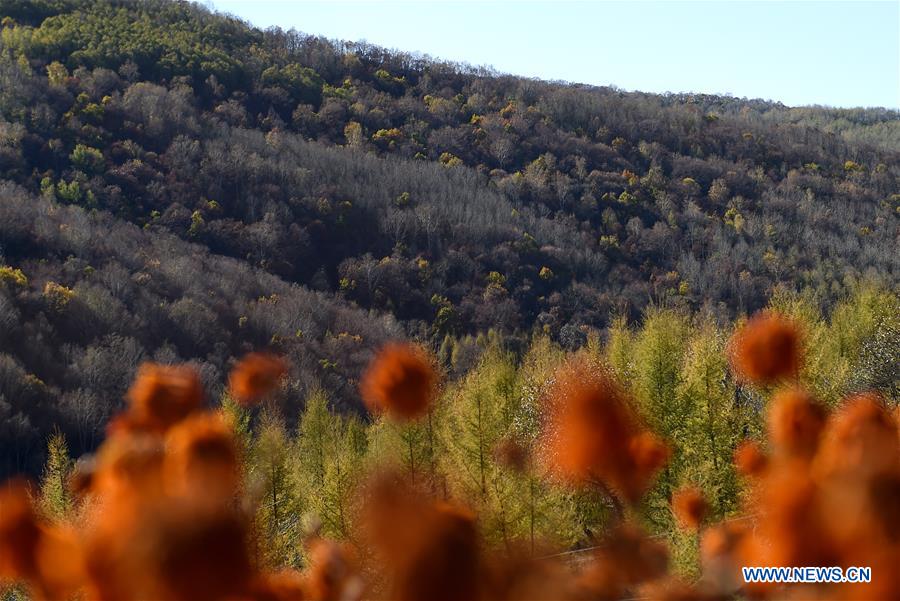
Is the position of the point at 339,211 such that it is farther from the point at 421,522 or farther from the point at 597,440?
the point at 421,522

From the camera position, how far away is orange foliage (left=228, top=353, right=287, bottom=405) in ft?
11.0

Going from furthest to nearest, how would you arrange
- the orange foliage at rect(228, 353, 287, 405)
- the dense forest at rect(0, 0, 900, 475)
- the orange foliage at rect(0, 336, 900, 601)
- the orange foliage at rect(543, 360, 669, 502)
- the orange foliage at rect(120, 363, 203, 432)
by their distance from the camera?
the dense forest at rect(0, 0, 900, 475)
the orange foliage at rect(228, 353, 287, 405)
the orange foliage at rect(120, 363, 203, 432)
the orange foliage at rect(543, 360, 669, 502)
the orange foliage at rect(0, 336, 900, 601)

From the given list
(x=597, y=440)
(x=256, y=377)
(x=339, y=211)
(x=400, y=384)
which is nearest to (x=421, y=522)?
(x=597, y=440)

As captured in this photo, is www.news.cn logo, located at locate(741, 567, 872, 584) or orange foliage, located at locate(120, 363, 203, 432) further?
orange foliage, located at locate(120, 363, 203, 432)

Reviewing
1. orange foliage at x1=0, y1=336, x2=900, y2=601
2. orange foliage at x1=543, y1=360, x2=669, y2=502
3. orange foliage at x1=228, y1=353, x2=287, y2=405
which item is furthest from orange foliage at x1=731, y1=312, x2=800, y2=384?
orange foliage at x1=228, y1=353, x2=287, y2=405

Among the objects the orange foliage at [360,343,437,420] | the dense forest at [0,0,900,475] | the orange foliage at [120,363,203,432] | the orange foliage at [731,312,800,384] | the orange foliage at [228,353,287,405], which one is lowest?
the dense forest at [0,0,900,475]

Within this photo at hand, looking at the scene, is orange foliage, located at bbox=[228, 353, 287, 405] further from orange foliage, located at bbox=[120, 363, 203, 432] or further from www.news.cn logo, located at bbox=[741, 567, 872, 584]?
www.news.cn logo, located at bbox=[741, 567, 872, 584]

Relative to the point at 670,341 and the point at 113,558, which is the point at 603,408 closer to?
the point at 113,558

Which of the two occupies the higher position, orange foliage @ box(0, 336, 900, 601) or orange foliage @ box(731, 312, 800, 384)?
orange foliage @ box(731, 312, 800, 384)

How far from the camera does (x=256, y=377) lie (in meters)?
3.38

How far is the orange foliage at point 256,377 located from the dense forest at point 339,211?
31.2 metres

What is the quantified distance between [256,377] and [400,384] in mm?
669

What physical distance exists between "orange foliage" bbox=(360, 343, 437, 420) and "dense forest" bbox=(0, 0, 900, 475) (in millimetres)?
31464

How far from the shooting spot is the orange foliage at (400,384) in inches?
116
